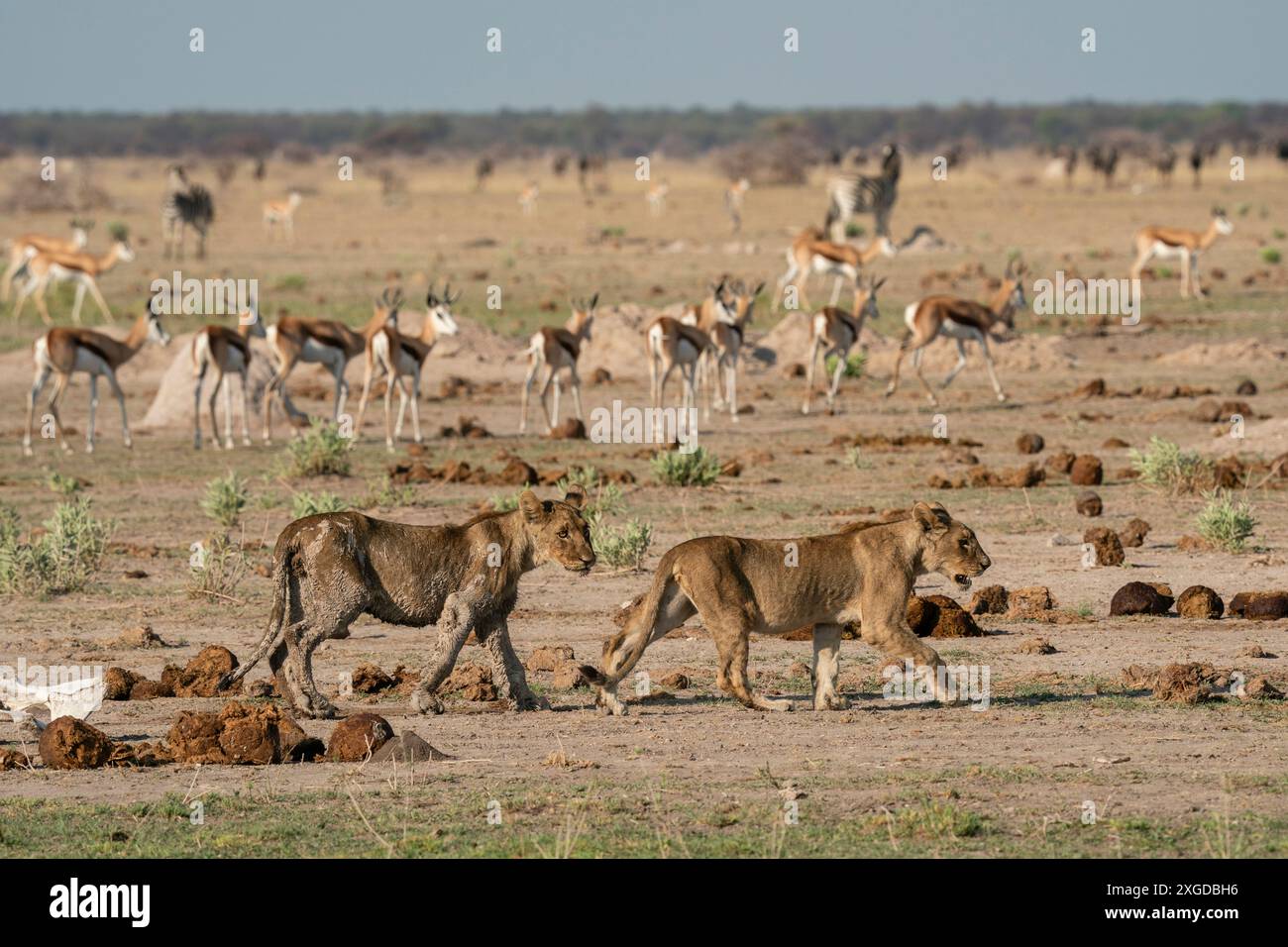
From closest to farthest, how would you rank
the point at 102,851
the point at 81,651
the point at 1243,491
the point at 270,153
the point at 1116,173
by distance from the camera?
the point at 102,851
the point at 81,651
the point at 1243,491
the point at 1116,173
the point at 270,153

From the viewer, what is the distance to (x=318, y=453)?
67.1ft

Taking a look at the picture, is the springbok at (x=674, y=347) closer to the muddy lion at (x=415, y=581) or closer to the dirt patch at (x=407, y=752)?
the muddy lion at (x=415, y=581)

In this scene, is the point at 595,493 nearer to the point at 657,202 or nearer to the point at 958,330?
the point at 958,330

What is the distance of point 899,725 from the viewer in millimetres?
9820

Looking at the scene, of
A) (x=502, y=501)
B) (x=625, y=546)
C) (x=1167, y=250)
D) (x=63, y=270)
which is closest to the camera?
(x=625, y=546)

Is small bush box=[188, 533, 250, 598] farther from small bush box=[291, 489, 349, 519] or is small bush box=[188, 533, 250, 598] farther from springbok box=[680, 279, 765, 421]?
springbok box=[680, 279, 765, 421]

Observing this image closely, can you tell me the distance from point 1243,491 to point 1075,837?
1042 centimetres

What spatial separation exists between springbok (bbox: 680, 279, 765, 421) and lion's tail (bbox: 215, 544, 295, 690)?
1583cm

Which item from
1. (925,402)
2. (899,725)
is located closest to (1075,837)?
(899,725)

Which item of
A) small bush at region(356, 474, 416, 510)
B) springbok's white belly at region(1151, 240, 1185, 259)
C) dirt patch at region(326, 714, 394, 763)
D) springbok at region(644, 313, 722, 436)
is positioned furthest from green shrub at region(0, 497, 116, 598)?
springbok's white belly at region(1151, 240, 1185, 259)

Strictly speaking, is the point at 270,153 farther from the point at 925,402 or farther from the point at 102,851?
the point at 102,851

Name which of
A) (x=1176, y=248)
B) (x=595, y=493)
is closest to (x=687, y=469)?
(x=595, y=493)

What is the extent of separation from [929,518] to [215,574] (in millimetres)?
5827

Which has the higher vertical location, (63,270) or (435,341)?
(63,270)
